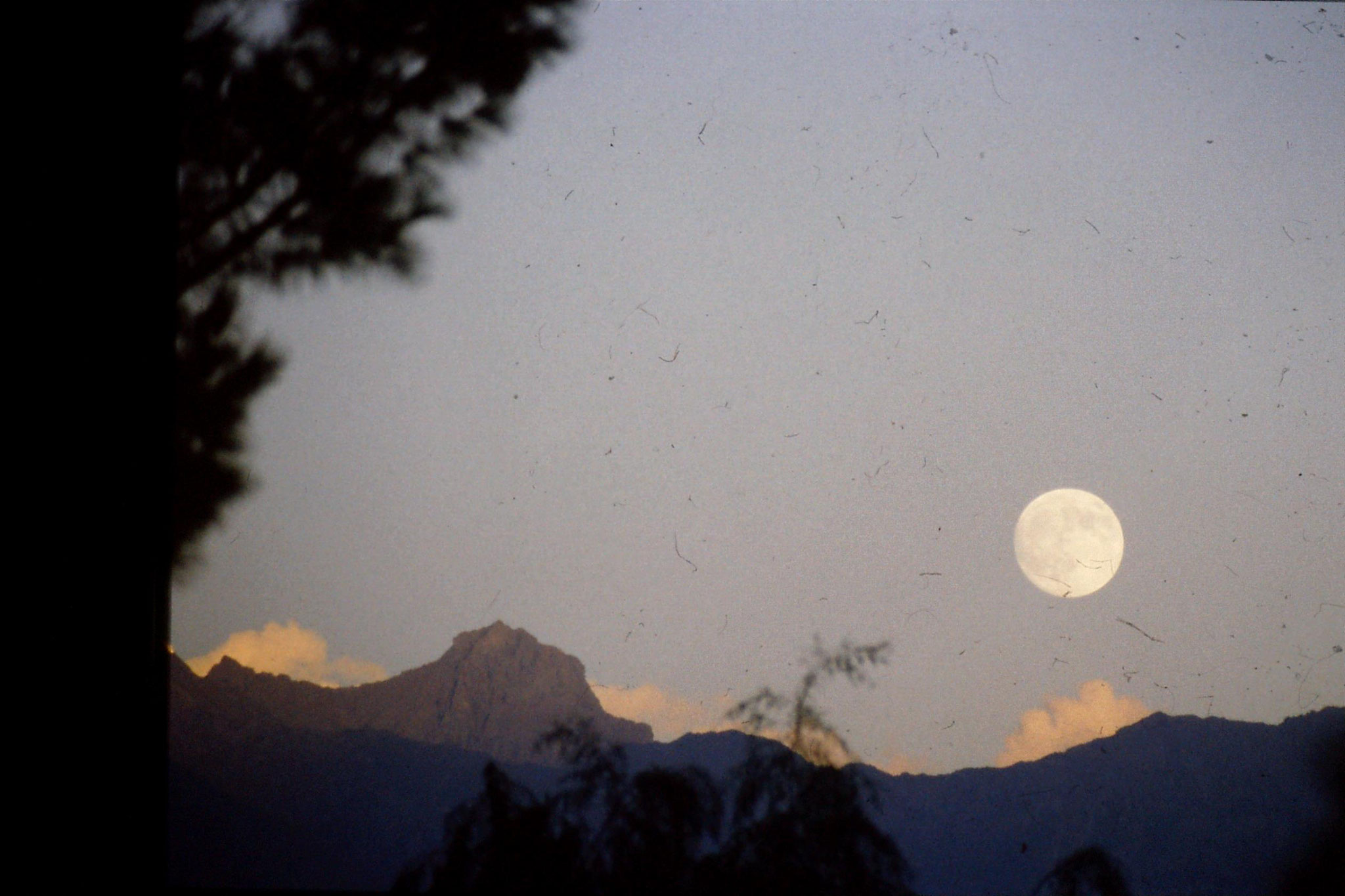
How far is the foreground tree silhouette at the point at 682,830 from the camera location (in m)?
2.28

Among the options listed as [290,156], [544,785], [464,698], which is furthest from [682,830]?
[290,156]

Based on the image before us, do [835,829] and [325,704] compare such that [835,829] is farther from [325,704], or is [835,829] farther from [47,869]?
[47,869]

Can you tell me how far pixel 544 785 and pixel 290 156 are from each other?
1905 millimetres

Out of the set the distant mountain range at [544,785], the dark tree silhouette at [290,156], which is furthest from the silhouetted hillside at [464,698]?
the dark tree silhouette at [290,156]

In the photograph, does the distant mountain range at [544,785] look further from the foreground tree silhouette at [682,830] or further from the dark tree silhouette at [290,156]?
the dark tree silhouette at [290,156]

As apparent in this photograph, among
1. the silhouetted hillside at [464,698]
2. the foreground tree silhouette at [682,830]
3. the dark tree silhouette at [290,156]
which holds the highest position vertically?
the dark tree silhouette at [290,156]

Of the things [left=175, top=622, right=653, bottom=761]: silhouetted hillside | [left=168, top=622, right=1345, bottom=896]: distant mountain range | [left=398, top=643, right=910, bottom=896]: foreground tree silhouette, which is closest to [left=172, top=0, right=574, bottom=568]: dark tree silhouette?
[left=175, top=622, right=653, bottom=761]: silhouetted hillside

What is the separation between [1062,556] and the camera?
239cm

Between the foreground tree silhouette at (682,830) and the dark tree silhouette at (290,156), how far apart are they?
3.79ft

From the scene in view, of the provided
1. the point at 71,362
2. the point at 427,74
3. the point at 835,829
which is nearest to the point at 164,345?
the point at 71,362

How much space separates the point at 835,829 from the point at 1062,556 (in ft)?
3.23

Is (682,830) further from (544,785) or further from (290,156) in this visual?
(290,156)

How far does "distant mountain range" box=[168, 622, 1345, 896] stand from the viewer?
7.59 ft

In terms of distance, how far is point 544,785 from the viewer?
93.4 inches
